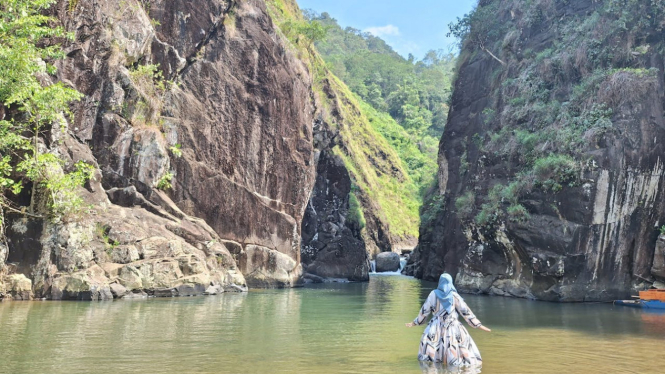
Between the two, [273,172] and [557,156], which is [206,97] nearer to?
[273,172]

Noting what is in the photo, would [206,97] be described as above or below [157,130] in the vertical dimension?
above

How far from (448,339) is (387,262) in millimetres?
48818

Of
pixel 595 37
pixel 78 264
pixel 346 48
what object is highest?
pixel 346 48

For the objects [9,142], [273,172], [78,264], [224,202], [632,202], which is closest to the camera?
[9,142]

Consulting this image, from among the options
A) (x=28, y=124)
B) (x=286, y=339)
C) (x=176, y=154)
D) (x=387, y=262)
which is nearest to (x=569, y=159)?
(x=286, y=339)

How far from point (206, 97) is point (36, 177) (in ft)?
47.3

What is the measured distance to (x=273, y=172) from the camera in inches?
1496

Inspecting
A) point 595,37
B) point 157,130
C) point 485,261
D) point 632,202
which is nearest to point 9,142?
point 157,130

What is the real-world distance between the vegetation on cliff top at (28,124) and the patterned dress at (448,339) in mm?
16728

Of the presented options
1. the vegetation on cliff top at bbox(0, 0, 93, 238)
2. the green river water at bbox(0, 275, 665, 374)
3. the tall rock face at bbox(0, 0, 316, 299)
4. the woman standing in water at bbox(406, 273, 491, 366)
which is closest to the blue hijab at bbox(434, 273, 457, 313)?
the woman standing in water at bbox(406, 273, 491, 366)

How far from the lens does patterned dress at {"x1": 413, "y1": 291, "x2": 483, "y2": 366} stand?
10.6m

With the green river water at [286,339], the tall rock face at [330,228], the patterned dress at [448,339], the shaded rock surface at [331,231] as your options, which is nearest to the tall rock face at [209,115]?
the tall rock face at [330,228]

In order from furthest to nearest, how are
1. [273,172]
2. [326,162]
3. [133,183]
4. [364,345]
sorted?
[326,162] < [273,172] < [133,183] < [364,345]

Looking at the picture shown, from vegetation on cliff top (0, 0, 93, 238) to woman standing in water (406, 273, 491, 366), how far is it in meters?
16.8
